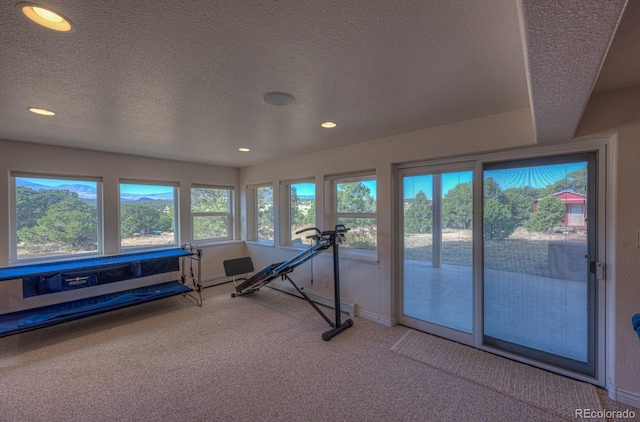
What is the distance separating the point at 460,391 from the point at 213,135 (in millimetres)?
3468

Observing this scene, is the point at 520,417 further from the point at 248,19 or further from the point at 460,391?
the point at 248,19

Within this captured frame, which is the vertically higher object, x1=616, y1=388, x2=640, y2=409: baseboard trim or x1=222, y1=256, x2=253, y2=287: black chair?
x1=222, y1=256, x2=253, y2=287: black chair

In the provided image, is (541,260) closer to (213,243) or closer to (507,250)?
(507,250)

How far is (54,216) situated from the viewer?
3654mm

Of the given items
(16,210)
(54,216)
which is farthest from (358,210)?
(16,210)

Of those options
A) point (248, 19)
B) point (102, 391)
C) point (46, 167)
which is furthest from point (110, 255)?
point (248, 19)

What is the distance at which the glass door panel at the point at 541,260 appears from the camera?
2250 mm

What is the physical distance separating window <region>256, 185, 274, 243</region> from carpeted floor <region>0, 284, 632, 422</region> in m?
2.11

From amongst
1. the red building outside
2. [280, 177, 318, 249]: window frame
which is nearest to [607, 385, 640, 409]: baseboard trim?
the red building outside

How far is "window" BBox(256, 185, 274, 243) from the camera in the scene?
5.21 metres

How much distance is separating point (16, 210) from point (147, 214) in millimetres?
1481

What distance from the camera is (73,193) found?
3797mm

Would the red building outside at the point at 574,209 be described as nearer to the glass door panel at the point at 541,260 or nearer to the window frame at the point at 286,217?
the glass door panel at the point at 541,260

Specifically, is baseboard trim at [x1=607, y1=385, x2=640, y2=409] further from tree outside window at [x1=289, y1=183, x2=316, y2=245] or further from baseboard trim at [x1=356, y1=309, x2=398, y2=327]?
tree outside window at [x1=289, y1=183, x2=316, y2=245]
